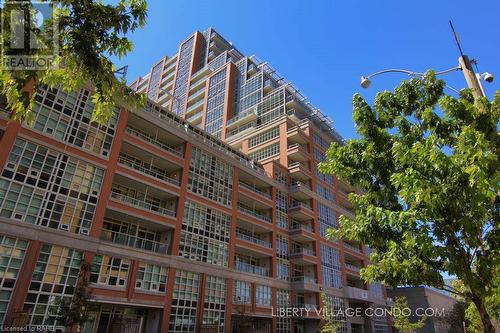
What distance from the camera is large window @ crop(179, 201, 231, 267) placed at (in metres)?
→ 32.0

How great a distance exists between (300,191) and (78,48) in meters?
41.3

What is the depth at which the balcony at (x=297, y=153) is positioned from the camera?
48.5m

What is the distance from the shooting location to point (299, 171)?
47.4 metres

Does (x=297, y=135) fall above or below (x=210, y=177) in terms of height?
above

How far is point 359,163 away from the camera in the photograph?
967cm

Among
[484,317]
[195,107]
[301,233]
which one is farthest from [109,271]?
[195,107]

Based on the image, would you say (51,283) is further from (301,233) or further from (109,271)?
(301,233)

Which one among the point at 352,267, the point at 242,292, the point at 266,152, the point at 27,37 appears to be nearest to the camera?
the point at 27,37

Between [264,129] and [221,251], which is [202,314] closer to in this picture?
[221,251]

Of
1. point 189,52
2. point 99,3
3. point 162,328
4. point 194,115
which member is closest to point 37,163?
point 162,328

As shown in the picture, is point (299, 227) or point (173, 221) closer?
point (173, 221)

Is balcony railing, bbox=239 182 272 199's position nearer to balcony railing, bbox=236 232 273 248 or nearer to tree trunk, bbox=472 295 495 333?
balcony railing, bbox=236 232 273 248

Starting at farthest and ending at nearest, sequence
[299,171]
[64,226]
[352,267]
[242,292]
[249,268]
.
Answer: [352,267] < [299,171] < [249,268] < [242,292] < [64,226]

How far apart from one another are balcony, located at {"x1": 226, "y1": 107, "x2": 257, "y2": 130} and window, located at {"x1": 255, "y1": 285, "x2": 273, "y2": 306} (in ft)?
91.1
